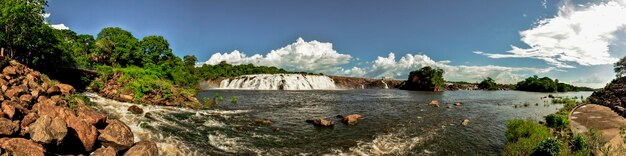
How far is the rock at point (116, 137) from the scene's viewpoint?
597 inches

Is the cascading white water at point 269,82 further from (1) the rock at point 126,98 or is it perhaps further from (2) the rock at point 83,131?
(2) the rock at point 83,131

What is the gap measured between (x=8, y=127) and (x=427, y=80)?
4742 inches

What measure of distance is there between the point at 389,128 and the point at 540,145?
11.8 metres

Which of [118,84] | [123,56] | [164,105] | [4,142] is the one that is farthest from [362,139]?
[123,56]

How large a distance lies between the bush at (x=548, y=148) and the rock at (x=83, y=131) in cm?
2423

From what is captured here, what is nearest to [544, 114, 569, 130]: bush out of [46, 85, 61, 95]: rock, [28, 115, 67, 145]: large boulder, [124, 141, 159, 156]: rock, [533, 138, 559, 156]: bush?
[533, 138, 559, 156]: bush

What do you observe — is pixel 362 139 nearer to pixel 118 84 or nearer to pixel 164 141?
pixel 164 141

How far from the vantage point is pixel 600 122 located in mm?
28000

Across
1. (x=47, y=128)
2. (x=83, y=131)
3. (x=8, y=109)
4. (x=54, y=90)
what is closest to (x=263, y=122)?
(x=83, y=131)

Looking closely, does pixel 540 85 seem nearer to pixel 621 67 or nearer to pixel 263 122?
pixel 621 67

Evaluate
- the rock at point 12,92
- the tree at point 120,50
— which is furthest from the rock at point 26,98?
the tree at point 120,50

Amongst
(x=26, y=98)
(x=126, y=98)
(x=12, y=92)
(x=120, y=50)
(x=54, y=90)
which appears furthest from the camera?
(x=120, y=50)

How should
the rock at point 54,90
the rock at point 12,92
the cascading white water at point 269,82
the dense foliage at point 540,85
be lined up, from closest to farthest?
the rock at point 12,92 < the rock at point 54,90 < the cascading white water at point 269,82 < the dense foliage at point 540,85

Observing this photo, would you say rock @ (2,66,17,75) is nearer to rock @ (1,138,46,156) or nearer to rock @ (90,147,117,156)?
rock @ (1,138,46,156)
